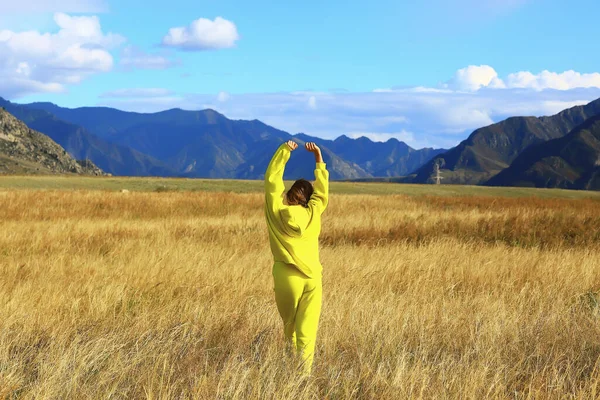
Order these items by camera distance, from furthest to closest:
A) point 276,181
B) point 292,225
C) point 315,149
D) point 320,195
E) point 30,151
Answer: point 30,151
point 315,149
point 320,195
point 276,181
point 292,225

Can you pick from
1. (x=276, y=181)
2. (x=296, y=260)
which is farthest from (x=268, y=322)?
(x=276, y=181)

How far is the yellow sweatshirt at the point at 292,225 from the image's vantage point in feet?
15.6

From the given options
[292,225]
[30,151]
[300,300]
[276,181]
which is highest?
[30,151]

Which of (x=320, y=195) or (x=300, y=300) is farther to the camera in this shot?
(x=320, y=195)

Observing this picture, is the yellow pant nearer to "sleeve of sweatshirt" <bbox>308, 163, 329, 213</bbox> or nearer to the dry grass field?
the dry grass field

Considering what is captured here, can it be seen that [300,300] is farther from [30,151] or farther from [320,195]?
[30,151]

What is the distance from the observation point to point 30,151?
563 feet

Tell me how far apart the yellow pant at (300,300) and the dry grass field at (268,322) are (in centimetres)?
23

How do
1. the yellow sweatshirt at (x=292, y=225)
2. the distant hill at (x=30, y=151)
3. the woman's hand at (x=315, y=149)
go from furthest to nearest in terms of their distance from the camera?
the distant hill at (x=30, y=151), the woman's hand at (x=315, y=149), the yellow sweatshirt at (x=292, y=225)

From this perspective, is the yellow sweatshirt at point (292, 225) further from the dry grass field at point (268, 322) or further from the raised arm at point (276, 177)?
the dry grass field at point (268, 322)

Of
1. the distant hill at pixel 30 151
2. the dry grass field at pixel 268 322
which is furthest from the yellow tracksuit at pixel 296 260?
the distant hill at pixel 30 151

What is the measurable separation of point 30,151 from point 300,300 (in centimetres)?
18483

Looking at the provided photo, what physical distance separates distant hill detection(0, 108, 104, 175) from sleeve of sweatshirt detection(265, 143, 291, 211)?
154 m

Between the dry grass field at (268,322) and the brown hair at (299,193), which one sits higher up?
the brown hair at (299,193)
